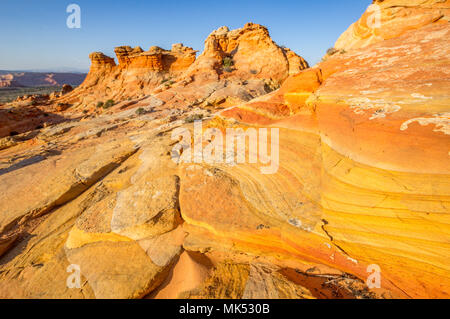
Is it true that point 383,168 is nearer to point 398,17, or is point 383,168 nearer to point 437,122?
point 437,122

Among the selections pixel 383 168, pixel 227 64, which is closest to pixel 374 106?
pixel 383 168

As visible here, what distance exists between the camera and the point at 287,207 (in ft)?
10.3

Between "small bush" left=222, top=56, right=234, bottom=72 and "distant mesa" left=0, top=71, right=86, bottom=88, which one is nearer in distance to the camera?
"small bush" left=222, top=56, right=234, bottom=72

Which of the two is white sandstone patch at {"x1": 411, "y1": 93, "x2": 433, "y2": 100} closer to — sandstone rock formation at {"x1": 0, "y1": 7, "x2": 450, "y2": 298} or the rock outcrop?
sandstone rock formation at {"x1": 0, "y1": 7, "x2": 450, "y2": 298}

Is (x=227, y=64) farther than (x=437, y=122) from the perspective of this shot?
Yes

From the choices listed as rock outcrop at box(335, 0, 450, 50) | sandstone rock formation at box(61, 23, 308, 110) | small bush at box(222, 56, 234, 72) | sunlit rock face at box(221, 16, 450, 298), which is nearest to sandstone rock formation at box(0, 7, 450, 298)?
sunlit rock face at box(221, 16, 450, 298)

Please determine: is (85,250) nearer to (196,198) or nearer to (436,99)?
(196,198)

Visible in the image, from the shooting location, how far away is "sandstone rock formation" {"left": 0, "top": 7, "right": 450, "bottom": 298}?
2.37 meters

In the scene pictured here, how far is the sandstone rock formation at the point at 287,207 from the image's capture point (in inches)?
93.2

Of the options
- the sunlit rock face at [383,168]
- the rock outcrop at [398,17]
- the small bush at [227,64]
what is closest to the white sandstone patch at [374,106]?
the sunlit rock face at [383,168]

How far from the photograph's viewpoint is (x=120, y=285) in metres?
2.64

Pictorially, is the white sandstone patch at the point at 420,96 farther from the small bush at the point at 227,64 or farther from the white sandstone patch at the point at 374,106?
the small bush at the point at 227,64
